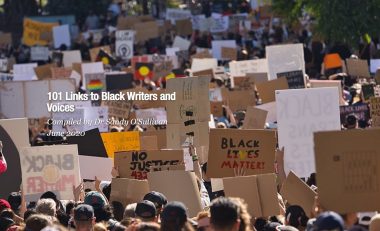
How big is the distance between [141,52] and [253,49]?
2.85 m

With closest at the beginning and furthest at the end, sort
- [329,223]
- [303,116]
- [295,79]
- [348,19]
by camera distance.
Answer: [329,223] → [303,116] → [295,79] → [348,19]

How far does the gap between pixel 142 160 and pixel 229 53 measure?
55.0 ft

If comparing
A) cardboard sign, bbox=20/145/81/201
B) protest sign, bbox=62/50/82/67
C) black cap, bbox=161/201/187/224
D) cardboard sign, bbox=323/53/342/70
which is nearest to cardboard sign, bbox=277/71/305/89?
cardboard sign, bbox=323/53/342/70

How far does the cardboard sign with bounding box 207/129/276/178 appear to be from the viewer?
11.3 metres

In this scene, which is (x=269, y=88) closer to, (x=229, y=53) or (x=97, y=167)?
(x=97, y=167)

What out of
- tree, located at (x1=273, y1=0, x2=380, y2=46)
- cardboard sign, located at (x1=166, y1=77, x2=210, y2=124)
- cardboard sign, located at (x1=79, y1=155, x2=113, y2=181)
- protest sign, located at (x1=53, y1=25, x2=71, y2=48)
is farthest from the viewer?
protest sign, located at (x1=53, y1=25, x2=71, y2=48)

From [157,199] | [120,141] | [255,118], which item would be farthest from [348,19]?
[157,199]

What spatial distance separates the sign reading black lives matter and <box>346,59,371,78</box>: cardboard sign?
869 cm

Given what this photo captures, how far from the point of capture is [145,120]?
57.4ft

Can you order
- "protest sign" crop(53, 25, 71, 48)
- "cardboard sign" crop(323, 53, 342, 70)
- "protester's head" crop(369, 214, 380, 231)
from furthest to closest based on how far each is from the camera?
"protest sign" crop(53, 25, 71, 48) < "cardboard sign" crop(323, 53, 342, 70) < "protester's head" crop(369, 214, 380, 231)

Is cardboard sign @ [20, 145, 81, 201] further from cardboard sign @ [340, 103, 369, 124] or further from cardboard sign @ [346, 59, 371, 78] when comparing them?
cardboard sign @ [346, 59, 371, 78]

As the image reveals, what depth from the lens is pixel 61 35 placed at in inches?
1336

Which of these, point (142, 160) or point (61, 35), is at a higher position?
point (61, 35)

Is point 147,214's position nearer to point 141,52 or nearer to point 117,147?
point 117,147
